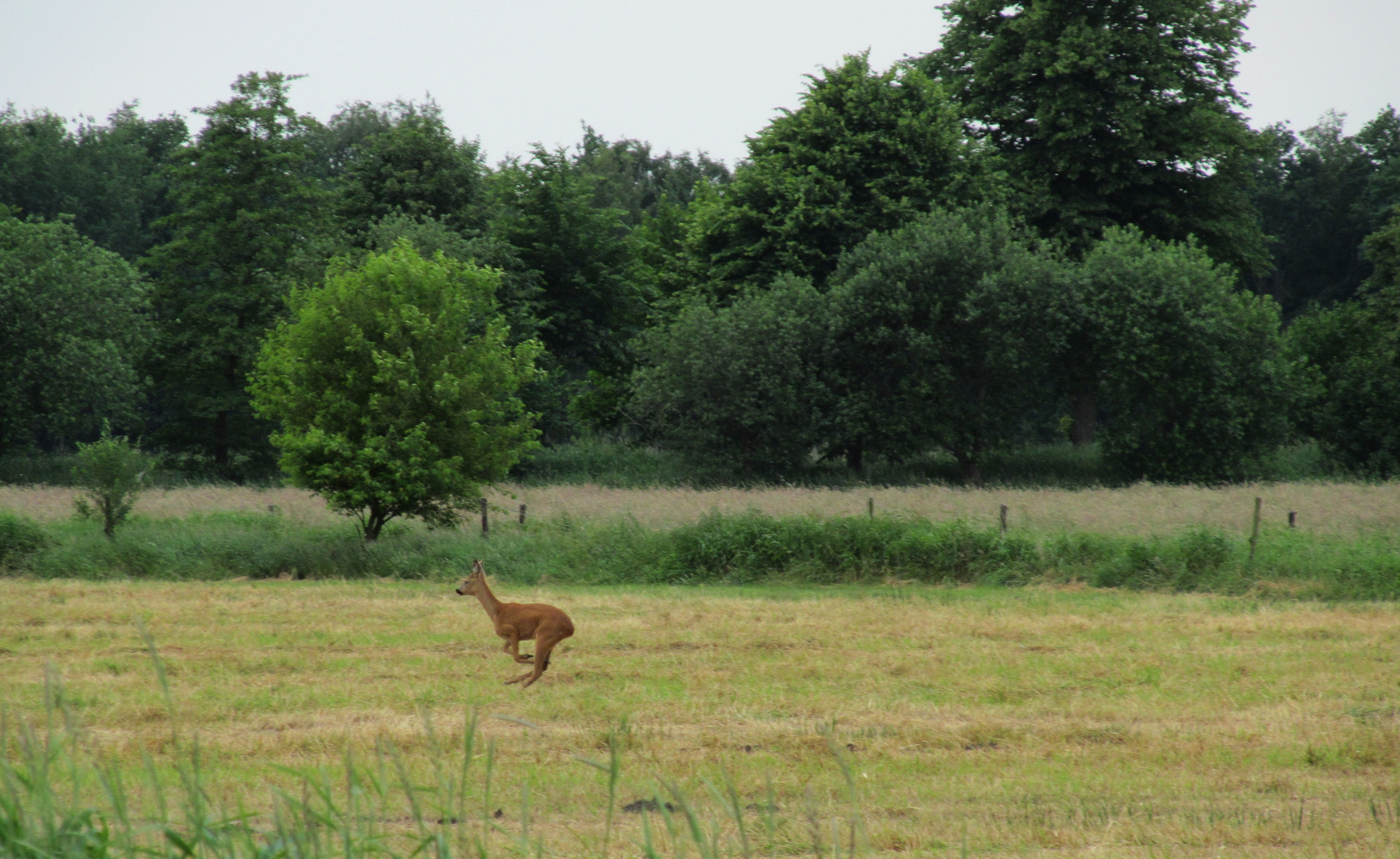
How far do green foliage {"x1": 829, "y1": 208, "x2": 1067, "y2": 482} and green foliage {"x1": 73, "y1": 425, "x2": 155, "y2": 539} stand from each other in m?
20.6

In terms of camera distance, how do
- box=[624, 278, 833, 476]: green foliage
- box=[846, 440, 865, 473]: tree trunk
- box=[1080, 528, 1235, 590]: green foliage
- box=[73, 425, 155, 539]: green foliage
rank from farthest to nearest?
box=[846, 440, 865, 473]: tree trunk < box=[624, 278, 833, 476]: green foliage < box=[73, 425, 155, 539]: green foliage < box=[1080, 528, 1235, 590]: green foliage

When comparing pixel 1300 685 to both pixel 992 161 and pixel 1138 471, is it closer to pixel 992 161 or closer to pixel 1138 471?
pixel 1138 471

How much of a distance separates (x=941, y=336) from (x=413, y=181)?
849 inches

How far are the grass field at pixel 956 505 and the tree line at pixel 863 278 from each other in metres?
5.09

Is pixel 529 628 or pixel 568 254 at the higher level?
pixel 568 254

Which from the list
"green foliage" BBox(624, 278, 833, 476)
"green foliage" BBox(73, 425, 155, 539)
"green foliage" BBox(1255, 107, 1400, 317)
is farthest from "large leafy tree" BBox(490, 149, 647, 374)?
"green foliage" BBox(1255, 107, 1400, 317)

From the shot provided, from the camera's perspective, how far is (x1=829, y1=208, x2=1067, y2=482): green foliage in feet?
120

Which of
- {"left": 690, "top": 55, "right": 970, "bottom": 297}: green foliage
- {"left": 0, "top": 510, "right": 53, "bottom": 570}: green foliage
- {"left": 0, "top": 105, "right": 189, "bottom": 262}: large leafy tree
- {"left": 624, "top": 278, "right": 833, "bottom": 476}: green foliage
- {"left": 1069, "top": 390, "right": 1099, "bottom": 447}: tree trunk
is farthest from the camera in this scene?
{"left": 0, "top": 105, "right": 189, "bottom": 262}: large leafy tree

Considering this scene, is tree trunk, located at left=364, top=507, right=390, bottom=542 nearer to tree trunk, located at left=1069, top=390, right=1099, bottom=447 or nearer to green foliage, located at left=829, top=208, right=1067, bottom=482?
green foliage, located at left=829, top=208, right=1067, bottom=482

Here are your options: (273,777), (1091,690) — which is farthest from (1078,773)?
(273,777)

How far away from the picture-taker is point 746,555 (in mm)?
20688

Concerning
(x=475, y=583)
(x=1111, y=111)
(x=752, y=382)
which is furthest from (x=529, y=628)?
(x=1111, y=111)

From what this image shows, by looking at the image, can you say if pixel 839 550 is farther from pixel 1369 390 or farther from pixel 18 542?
pixel 1369 390

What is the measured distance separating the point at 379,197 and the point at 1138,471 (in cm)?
2954
